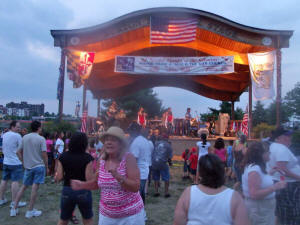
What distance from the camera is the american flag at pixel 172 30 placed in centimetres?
1232

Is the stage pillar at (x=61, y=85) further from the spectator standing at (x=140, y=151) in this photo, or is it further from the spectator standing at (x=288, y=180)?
the spectator standing at (x=288, y=180)

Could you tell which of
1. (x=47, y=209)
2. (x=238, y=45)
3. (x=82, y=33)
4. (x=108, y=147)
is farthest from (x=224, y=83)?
(x=108, y=147)

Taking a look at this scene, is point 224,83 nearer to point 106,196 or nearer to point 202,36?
point 202,36

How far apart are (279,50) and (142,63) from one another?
22.7ft

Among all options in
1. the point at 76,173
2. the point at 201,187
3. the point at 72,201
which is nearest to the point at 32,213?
the point at 72,201

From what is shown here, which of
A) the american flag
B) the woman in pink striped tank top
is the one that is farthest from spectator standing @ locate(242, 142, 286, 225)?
the american flag

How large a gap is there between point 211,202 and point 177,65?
11.3 metres

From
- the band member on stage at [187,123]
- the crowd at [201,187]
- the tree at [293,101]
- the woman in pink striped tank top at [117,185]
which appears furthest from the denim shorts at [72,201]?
the tree at [293,101]

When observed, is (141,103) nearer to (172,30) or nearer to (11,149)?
(172,30)

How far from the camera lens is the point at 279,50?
12.3 m

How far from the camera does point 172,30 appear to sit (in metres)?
12.6

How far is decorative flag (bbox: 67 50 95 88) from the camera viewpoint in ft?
42.1

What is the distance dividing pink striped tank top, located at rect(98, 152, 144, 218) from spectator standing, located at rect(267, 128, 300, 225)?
1930 mm

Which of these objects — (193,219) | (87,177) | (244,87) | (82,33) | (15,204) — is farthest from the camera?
(244,87)
